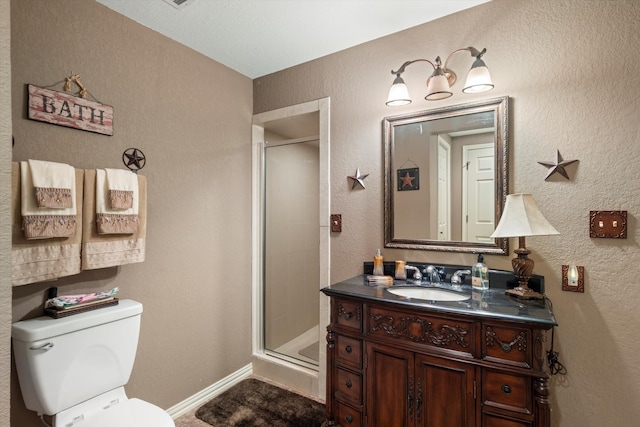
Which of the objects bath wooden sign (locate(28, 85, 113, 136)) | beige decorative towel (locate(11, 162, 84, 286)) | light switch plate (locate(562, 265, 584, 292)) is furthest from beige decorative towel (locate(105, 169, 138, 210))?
light switch plate (locate(562, 265, 584, 292))

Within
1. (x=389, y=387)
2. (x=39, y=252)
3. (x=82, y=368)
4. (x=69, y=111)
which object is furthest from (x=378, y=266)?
(x=69, y=111)

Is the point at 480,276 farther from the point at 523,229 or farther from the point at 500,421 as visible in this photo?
the point at 500,421

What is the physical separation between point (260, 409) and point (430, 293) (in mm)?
1442

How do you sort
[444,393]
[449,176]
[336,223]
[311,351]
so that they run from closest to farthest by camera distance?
1. [444,393]
2. [449,176]
3. [336,223]
4. [311,351]

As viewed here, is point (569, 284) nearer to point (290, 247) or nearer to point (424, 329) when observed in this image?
point (424, 329)

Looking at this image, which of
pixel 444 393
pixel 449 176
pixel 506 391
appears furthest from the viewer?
pixel 449 176

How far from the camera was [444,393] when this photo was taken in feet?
4.72

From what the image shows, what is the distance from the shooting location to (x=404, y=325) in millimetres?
1537

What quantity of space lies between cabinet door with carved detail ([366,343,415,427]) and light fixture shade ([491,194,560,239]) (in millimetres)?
755

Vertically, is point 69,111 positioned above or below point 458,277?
above

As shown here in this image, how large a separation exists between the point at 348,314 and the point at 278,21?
180cm

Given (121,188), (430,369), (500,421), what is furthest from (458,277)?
(121,188)

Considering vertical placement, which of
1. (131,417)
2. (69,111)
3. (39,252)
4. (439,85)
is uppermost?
(439,85)

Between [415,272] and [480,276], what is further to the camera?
[415,272]
